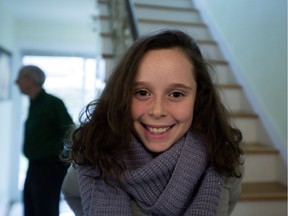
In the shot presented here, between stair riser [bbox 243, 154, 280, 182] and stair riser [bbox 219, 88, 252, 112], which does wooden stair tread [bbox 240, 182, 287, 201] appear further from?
stair riser [bbox 219, 88, 252, 112]

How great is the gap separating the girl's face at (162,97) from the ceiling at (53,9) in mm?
3333

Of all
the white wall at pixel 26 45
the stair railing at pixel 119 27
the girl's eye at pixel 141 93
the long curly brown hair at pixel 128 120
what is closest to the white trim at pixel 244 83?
the stair railing at pixel 119 27

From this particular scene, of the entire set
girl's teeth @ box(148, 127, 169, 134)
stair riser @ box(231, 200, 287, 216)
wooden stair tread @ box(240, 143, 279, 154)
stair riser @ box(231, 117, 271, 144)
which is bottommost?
stair riser @ box(231, 200, 287, 216)

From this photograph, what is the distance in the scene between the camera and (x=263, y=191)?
5.81ft

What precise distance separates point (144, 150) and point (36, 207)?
164 centimetres

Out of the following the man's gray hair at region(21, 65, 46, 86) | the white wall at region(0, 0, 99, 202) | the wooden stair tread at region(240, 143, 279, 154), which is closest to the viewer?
the wooden stair tread at region(240, 143, 279, 154)

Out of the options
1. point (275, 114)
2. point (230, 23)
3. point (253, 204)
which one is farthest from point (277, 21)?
point (253, 204)

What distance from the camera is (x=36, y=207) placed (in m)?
2.18

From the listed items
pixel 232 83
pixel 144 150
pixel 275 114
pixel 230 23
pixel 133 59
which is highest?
pixel 230 23

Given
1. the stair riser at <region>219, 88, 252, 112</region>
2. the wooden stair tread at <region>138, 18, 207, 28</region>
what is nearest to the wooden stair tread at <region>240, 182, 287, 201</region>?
the stair riser at <region>219, 88, 252, 112</region>

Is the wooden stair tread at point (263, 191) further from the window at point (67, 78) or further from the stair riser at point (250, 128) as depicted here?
the window at point (67, 78)

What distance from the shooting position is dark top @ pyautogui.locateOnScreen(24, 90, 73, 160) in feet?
7.09

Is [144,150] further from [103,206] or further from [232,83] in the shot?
[232,83]

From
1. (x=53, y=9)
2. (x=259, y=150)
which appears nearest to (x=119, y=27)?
(x=259, y=150)
